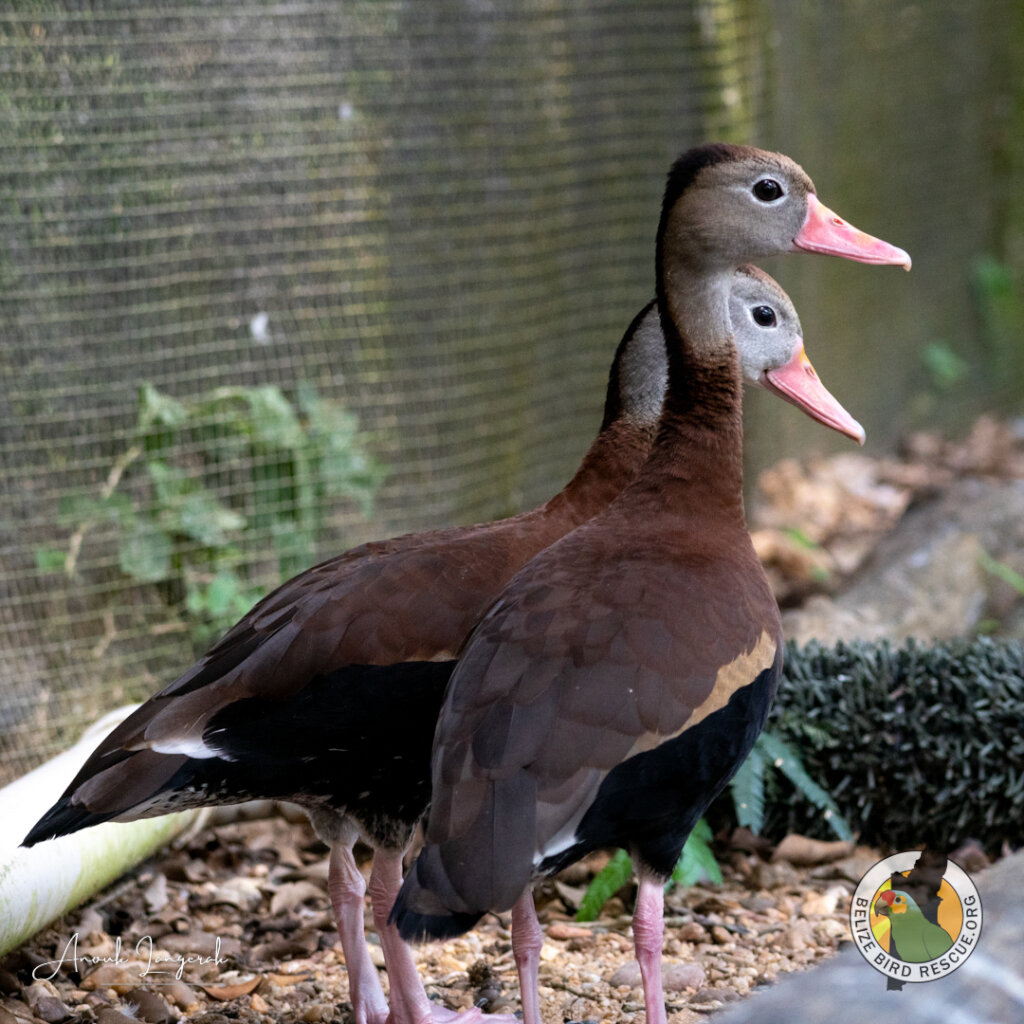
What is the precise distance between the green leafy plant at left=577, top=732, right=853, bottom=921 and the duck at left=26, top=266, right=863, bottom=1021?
605 millimetres

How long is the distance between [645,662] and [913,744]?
5.09 ft

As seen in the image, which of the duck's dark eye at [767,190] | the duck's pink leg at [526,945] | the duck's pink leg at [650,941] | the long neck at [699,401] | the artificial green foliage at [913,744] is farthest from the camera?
the artificial green foliage at [913,744]

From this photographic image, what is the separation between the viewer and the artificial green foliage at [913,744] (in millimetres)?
3459

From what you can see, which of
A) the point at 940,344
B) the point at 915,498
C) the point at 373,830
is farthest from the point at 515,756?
the point at 940,344

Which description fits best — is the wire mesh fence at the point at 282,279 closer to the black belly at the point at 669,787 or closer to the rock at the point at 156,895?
the rock at the point at 156,895

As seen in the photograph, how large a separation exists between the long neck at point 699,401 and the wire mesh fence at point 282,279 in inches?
83.3

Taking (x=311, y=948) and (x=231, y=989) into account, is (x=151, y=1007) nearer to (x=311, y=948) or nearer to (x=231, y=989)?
(x=231, y=989)

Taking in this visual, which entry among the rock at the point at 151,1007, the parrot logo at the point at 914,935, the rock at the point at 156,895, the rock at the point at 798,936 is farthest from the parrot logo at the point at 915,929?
the rock at the point at 156,895

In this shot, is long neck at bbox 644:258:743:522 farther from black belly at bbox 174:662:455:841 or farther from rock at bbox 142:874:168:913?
rock at bbox 142:874:168:913

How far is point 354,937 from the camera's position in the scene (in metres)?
2.87

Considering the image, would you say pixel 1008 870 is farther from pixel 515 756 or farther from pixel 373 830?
pixel 373 830

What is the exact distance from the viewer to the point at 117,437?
4.37 m

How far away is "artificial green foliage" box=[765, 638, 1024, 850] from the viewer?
346 cm

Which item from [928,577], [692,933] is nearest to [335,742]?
[692,933]
